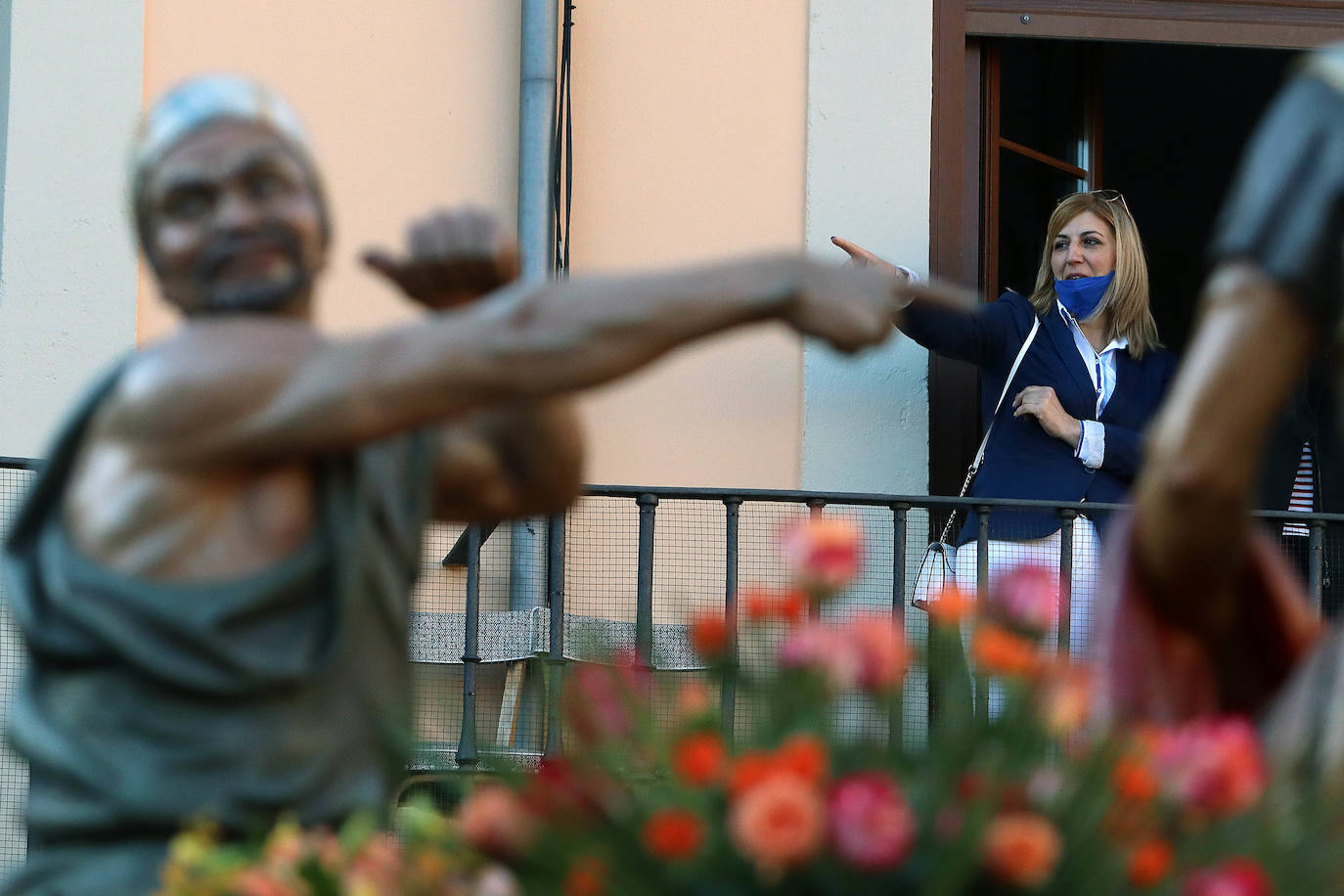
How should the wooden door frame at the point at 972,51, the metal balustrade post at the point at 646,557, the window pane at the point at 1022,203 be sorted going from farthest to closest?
the window pane at the point at 1022,203 < the wooden door frame at the point at 972,51 < the metal balustrade post at the point at 646,557

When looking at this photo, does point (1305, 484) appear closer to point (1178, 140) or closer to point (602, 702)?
point (602, 702)

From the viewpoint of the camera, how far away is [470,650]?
5.69 metres

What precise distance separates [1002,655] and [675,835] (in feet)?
1.12

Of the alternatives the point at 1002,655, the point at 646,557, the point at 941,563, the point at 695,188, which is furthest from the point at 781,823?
the point at 695,188

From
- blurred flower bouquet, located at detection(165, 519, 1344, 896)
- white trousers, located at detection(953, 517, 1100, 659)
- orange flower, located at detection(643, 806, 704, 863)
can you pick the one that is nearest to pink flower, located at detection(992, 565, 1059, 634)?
blurred flower bouquet, located at detection(165, 519, 1344, 896)

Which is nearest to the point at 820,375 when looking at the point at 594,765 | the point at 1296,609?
the point at 1296,609

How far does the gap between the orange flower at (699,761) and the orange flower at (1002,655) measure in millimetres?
245

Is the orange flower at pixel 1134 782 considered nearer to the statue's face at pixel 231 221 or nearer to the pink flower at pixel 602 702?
the pink flower at pixel 602 702

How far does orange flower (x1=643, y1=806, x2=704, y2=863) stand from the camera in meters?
1.71

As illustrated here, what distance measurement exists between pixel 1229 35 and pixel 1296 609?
16.9 feet

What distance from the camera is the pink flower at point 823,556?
1892 mm

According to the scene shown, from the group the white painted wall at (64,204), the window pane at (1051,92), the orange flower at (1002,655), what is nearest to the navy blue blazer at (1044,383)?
the window pane at (1051,92)

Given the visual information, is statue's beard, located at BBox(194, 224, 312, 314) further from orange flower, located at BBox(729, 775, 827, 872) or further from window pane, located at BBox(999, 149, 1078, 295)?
window pane, located at BBox(999, 149, 1078, 295)

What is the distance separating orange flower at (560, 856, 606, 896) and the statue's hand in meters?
1.01
